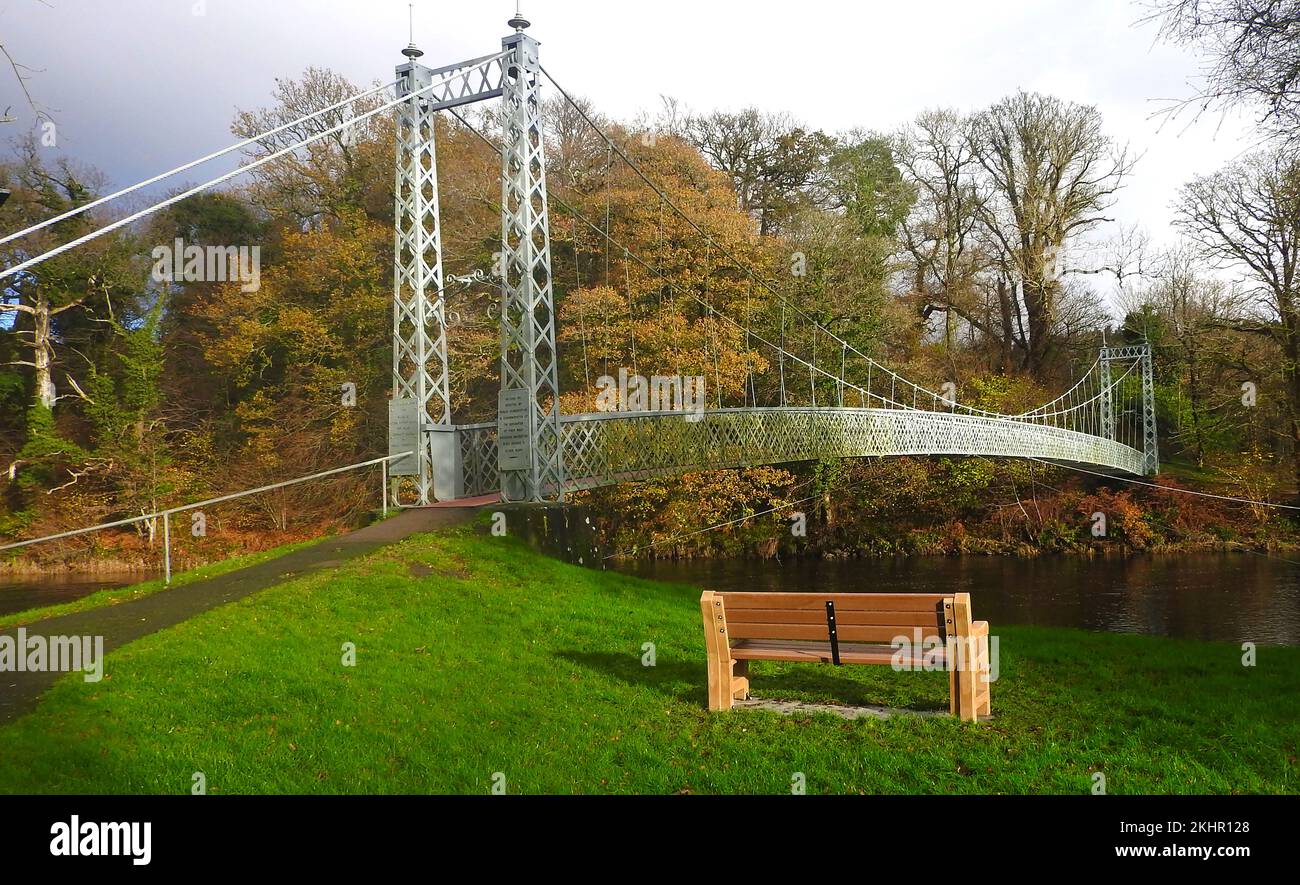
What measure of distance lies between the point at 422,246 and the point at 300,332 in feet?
34.4

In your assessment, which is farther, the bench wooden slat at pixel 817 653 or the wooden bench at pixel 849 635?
the bench wooden slat at pixel 817 653

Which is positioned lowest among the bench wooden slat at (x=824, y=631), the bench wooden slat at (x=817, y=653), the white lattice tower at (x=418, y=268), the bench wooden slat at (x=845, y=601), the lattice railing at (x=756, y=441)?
the bench wooden slat at (x=817, y=653)

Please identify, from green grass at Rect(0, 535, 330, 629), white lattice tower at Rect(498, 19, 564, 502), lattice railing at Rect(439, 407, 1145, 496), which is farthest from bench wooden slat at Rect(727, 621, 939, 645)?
lattice railing at Rect(439, 407, 1145, 496)

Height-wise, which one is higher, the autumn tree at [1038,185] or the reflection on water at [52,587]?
the autumn tree at [1038,185]

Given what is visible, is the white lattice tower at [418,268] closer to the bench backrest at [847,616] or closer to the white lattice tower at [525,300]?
the white lattice tower at [525,300]

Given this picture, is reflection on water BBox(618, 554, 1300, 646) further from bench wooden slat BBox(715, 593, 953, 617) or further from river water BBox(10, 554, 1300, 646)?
bench wooden slat BBox(715, 593, 953, 617)

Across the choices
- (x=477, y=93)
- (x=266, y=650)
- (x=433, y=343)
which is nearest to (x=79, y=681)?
(x=266, y=650)

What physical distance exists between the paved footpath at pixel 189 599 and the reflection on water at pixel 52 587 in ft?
25.7

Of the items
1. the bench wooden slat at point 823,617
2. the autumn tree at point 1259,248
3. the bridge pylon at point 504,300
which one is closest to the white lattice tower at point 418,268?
the bridge pylon at point 504,300

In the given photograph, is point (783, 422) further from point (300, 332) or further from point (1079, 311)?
point (1079, 311)

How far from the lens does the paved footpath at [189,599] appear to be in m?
5.48
